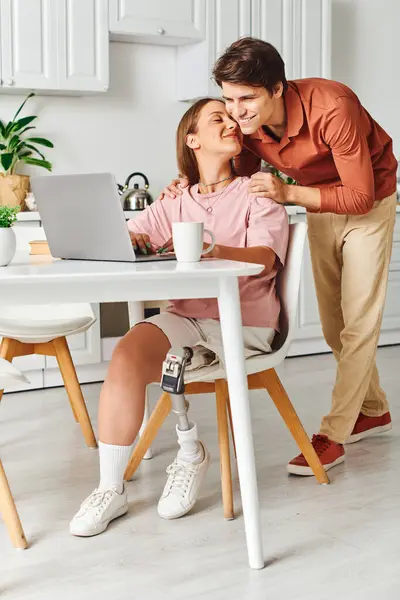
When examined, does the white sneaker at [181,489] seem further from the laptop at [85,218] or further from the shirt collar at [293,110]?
the shirt collar at [293,110]

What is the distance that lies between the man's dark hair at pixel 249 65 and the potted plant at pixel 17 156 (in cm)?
183

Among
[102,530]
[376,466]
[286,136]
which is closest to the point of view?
[102,530]

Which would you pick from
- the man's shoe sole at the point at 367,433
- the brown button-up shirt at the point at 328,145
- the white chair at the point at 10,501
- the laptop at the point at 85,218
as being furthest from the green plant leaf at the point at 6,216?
the man's shoe sole at the point at 367,433

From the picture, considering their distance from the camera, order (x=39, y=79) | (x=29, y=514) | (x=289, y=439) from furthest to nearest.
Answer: (x=39, y=79)
(x=289, y=439)
(x=29, y=514)

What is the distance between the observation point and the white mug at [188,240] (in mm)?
1770

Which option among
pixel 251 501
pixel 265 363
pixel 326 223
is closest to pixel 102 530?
pixel 251 501

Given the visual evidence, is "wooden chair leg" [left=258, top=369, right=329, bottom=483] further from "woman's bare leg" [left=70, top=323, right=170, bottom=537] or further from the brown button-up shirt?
the brown button-up shirt

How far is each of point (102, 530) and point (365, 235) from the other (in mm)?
1169

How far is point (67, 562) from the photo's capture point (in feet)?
6.13

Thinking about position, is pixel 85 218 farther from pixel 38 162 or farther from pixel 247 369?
pixel 38 162

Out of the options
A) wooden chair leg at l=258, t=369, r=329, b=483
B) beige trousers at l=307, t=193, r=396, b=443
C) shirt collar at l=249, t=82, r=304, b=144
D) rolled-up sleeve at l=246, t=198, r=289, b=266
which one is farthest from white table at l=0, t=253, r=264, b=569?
beige trousers at l=307, t=193, r=396, b=443

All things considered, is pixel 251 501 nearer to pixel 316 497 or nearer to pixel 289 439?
pixel 316 497

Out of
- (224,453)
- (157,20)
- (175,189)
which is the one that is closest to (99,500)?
(224,453)

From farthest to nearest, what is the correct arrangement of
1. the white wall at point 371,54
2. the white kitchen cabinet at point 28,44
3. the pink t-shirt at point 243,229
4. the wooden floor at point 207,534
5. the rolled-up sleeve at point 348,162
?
the white wall at point 371,54
the white kitchen cabinet at point 28,44
the rolled-up sleeve at point 348,162
the pink t-shirt at point 243,229
the wooden floor at point 207,534
